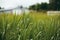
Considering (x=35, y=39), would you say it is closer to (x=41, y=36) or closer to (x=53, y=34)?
(x=41, y=36)

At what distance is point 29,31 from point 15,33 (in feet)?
0.83

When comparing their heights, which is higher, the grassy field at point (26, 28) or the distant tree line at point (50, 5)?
the grassy field at point (26, 28)

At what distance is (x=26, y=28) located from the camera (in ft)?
16.5

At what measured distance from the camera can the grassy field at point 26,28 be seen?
15.6 feet

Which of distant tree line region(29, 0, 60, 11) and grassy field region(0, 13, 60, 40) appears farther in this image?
distant tree line region(29, 0, 60, 11)

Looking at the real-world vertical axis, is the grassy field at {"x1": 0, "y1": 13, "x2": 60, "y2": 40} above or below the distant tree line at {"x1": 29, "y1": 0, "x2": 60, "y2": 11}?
above

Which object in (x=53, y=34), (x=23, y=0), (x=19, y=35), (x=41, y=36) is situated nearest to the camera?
(x=19, y=35)

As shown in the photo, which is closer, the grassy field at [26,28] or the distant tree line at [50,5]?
the grassy field at [26,28]

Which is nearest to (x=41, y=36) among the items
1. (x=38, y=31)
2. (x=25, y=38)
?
(x=38, y=31)

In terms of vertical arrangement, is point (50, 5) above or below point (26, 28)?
below

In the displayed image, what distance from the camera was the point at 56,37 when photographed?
17.5ft

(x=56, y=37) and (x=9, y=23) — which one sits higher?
(x=9, y=23)

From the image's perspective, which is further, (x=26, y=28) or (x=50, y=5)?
(x=50, y=5)

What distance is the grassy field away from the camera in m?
4.74
